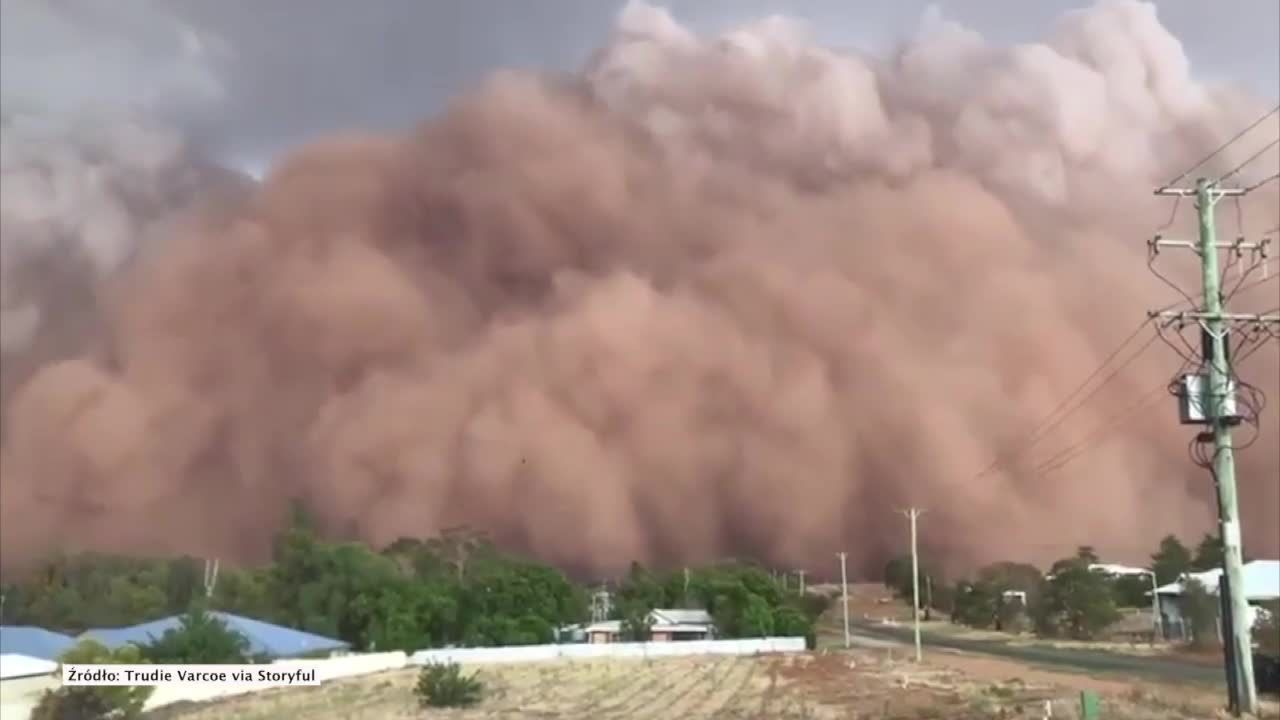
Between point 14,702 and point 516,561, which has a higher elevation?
point 516,561

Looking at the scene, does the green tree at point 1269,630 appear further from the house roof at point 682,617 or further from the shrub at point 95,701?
the shrub at point 95,701

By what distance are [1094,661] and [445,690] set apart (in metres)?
13.2

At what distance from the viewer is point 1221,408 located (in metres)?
11.4

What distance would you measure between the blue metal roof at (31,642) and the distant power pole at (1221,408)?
25.8 metres

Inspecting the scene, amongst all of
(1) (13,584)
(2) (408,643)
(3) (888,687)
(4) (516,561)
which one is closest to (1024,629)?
(4) (516,561)

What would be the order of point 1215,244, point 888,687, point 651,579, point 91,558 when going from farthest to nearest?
1. point 91,558
2. point 651,579
3. point 888,687
4. point 1215,244

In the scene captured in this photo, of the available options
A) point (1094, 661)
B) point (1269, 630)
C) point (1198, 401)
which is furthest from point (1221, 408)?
point (1269, 630)

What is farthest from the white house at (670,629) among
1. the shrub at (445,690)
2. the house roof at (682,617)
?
the shrub at (445,690)

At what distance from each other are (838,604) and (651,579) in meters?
16.8

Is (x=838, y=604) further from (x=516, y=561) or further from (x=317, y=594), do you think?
(x=317, y=594)

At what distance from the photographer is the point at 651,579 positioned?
44.3m

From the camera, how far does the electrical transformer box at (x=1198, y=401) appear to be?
11.4m

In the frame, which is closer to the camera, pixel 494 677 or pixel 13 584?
pixel 494 677

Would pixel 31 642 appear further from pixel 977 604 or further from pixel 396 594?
pixel 977 604
